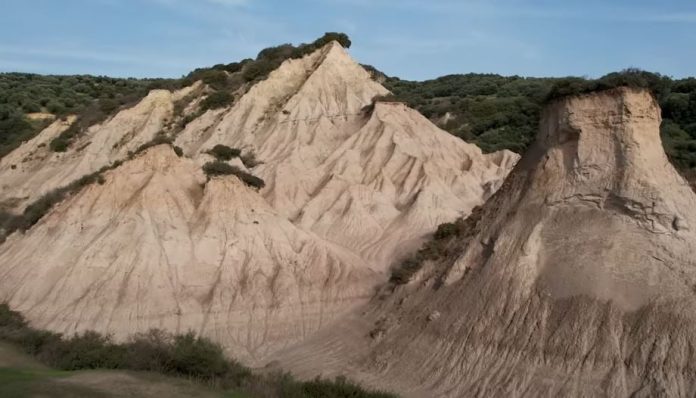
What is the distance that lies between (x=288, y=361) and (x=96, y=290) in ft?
23.8

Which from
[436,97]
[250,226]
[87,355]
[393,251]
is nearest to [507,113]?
[436,97]

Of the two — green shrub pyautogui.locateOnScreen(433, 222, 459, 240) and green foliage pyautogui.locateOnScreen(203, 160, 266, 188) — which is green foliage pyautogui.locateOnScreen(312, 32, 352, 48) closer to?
green foliage pyautogui.locateOnScreen(203, 160, 266, 188)

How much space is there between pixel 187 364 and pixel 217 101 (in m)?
30.0

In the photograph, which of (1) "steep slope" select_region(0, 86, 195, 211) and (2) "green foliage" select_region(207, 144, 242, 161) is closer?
(2) "green foliage" select_region(207, 144, 242, 161)

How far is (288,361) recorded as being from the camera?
19969 mm

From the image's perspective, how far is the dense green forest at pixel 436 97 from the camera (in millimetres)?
42750

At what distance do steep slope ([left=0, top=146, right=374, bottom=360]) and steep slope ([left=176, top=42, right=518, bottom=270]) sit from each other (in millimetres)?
3974

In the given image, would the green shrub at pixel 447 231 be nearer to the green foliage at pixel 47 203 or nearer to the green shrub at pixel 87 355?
the green shrub at pixel 87 355

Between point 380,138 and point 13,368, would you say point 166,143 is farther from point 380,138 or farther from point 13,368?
point 13,368

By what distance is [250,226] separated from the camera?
2639 cm

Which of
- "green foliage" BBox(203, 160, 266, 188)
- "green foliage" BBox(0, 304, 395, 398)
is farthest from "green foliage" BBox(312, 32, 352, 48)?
"green foliage" BBox(0, 304, 395, 398)

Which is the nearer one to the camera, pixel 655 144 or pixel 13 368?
pixel 13 368

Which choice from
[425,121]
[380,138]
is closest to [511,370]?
[380,138]

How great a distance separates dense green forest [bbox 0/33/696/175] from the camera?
42750 millimetres
